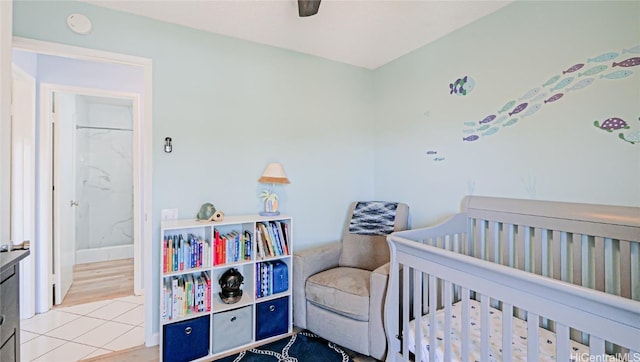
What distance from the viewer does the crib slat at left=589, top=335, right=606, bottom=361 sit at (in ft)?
3.09

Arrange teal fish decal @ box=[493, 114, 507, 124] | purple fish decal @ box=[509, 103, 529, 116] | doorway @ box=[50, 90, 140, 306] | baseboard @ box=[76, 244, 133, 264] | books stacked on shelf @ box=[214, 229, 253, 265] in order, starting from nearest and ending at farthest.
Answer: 1. purple fish decal @ box=[509, 103, 529, 116]
2. teal fish decal @ box=[493, 114, 507, 124]
3. books stacked on shelf @ box=[214, 229, 253, 265]
4. doorway @ box=[50, 90, 140, 306]
5. baseboard @ box=[76, 244, 133, 264]

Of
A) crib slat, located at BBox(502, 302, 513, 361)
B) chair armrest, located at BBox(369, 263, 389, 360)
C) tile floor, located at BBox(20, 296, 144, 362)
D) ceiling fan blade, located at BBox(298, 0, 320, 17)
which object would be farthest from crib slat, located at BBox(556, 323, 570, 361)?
tile floor, located at BBox(20, 296, 144, 362)

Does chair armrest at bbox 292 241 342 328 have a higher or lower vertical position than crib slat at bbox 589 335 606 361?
lower

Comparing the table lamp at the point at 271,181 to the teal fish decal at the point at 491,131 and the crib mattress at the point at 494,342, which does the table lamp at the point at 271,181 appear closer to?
the crib mattress at the point at 494,342

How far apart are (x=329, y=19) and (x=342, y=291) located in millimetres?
1967

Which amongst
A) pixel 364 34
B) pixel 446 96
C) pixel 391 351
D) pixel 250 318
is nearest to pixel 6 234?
pixel 250 318

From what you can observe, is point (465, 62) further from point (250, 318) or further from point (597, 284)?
point (250, 318)

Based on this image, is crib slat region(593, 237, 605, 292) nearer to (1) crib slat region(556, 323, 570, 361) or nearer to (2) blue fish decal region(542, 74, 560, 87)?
(1) crib slat region(556, 323, 570, 361)

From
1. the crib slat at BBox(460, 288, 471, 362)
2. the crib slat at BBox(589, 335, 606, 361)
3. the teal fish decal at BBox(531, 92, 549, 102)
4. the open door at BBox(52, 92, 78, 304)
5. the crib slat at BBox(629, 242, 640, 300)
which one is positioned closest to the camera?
the crib slat at BBox(589, 335, 606, 361)

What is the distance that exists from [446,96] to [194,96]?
1998 mm

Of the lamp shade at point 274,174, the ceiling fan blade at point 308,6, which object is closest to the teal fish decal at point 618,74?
the ceiling fan blade at point 308,6

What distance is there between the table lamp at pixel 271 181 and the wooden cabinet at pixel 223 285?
120mm

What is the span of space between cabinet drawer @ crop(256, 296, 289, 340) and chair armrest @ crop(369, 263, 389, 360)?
719mm

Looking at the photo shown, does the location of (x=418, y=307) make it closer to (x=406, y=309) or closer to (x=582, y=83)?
(x=406, y=309)
